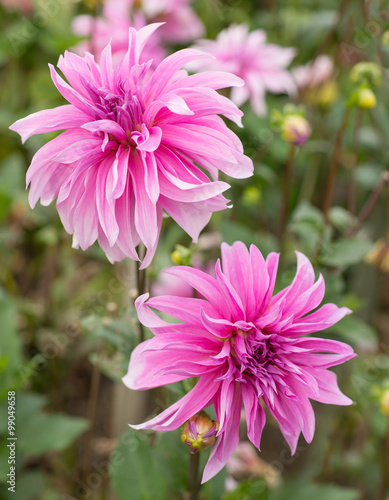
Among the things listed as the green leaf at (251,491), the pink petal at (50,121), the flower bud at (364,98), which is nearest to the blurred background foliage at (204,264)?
the green leaf at (251,491)

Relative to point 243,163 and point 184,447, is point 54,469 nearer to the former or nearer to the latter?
point 184,447

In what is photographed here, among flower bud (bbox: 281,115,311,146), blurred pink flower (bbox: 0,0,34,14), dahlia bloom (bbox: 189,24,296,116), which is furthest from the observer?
blurred pink flower (bbox: 0,0,34,14)

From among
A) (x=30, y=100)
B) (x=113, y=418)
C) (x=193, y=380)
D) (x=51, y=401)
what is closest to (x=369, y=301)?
(x=113, y=418)

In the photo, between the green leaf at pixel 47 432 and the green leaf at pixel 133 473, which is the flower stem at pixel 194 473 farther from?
the green leaf at pixel 47 432

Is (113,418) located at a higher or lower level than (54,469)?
higher

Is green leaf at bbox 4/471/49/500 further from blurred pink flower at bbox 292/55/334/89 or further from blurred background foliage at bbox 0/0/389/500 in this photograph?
blurred pink flower at bbox 292/55/334/89

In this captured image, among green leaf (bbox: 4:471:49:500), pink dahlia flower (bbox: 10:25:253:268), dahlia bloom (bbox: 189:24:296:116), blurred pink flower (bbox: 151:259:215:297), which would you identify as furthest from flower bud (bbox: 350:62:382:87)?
green leaf (bbox: 4:471:49:500)

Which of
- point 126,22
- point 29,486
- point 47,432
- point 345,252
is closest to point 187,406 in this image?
point 345,252
